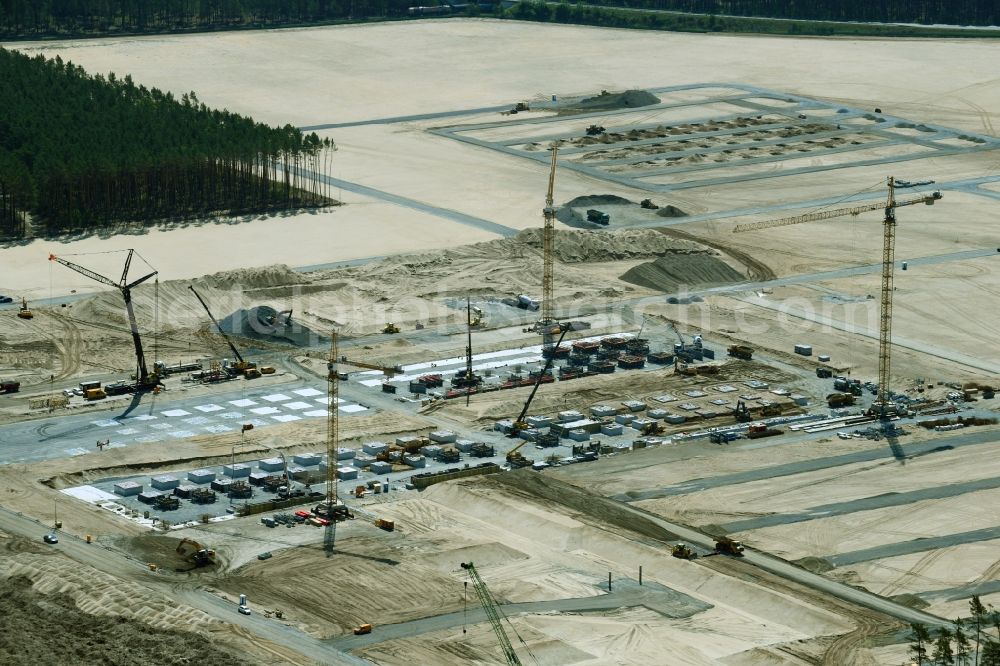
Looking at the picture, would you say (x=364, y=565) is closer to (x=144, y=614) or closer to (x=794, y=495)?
(x=144, y=614)

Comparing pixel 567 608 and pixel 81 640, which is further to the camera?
pixel 567 608

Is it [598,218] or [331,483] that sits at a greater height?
[598,218]

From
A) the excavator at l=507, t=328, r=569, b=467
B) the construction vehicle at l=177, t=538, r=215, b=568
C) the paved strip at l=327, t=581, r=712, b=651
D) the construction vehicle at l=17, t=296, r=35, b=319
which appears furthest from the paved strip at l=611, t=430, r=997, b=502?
the construction vehicle at l=17, t=296, r=35, b=319

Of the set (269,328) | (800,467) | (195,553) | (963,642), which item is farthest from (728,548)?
(269,328)

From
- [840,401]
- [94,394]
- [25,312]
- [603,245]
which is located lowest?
[94,394]

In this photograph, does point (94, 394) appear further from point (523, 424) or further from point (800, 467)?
point (800, 467)

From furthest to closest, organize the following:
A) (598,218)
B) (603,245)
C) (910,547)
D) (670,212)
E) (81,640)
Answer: (670,212) → (598,218) → (603,245) → (910,547) → (81,640)

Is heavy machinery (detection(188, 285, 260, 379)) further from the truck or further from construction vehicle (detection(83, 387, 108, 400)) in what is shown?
the truck
